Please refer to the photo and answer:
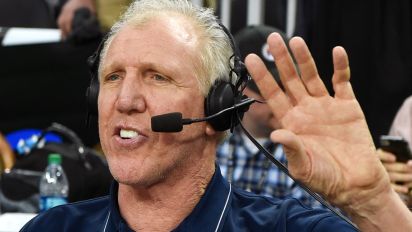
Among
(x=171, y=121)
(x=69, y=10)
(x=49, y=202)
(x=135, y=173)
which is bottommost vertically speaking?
(x=49, y=202)

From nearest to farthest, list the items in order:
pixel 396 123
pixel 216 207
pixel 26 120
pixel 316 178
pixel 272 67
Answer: pixel 316 178 → pixel 216 207 → pixel 272 67 → pixel 396 123 → pixel 26 120

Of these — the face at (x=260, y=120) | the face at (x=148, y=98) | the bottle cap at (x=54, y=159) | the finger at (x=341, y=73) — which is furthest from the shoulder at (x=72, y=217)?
the face at (x=260, y=120)

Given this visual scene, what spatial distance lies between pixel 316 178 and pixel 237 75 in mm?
410

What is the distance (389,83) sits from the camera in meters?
5.19

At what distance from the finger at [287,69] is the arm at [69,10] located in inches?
115

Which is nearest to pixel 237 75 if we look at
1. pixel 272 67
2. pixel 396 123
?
pixel 272 67

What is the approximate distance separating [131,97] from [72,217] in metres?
0.36

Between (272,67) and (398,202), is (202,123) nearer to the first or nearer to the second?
(398,202)

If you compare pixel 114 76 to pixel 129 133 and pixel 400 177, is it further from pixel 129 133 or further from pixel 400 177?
pixel 400 177

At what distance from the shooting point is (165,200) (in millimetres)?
2113

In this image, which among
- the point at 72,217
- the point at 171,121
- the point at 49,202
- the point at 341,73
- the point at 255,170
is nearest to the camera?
the point at 341,73

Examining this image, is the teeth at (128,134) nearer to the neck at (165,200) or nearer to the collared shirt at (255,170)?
the neck at (165,200)

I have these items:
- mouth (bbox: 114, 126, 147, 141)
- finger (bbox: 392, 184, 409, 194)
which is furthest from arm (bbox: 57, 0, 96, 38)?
mouth (bbox: 114, 126, 147, 141)

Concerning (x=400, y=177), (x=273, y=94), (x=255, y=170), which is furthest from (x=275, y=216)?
(x=255, y=170)
